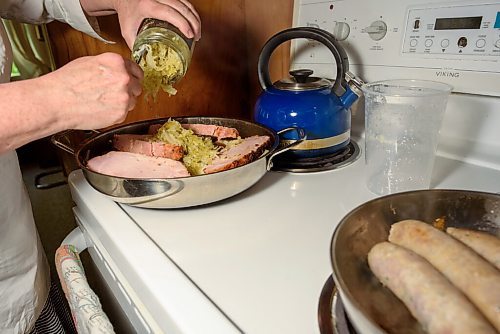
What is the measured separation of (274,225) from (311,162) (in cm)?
22

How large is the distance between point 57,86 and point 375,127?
47 centimetres

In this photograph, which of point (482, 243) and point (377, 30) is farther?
point (377, 30)

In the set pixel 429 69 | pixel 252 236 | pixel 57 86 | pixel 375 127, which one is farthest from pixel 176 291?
pixel 429 69

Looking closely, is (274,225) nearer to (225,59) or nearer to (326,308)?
(326,308)

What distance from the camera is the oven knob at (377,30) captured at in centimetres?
75

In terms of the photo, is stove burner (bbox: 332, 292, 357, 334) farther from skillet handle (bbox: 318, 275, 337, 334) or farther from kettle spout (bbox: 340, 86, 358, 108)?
kettle spout (bbox: 340, 86, 358, 108)

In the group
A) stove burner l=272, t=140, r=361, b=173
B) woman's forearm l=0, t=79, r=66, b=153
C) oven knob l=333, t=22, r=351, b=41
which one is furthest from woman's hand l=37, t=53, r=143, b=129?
oven knob l=333, t=22, r=351, b=41

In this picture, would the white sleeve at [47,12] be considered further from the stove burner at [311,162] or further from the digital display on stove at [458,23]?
the digital display on stove at [458,23]

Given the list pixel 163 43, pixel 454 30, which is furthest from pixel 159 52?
pixel 454 30

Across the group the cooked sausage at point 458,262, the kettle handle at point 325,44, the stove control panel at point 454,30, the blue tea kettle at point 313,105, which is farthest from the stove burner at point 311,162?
the cooked sausage at point 458,262

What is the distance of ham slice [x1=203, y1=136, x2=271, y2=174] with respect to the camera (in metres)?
0.60

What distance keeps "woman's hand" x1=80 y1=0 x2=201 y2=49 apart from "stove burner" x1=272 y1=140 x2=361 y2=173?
271 mm

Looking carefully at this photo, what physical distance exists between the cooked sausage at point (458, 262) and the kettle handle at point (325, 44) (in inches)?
15.7

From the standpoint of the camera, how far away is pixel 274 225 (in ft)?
1.81
